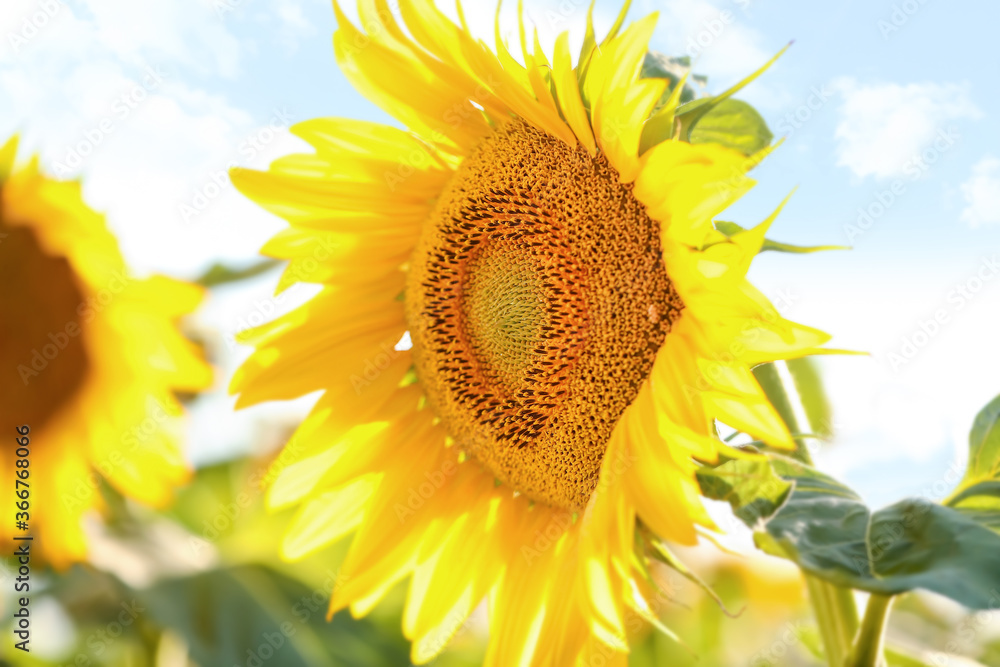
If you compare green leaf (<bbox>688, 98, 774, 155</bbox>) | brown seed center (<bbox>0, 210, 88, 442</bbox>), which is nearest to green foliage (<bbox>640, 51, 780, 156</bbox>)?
green leaf (<bbox>688, 98, 774, 155</bbox>)

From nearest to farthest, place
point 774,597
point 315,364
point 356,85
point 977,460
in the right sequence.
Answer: point 977,460 → point 356,85 → point 315,364 → point 774,597

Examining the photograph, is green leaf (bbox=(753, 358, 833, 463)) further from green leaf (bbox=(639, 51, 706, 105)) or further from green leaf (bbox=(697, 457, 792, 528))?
green leaf (bbox=(639, 51, 706, 105))

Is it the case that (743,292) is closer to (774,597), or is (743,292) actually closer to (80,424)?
(774,597)

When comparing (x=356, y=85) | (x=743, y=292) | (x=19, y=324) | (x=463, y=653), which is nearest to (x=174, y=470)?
(x=19, y=324)

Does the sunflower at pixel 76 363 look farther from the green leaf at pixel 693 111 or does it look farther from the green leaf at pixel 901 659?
the green leaf at pixel 901 659

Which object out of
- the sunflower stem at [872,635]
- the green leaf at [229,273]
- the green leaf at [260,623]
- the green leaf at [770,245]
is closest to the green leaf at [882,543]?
the sunflower stem at [872,635]

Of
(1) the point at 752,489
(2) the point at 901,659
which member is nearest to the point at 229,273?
(1) the point at 752,489
